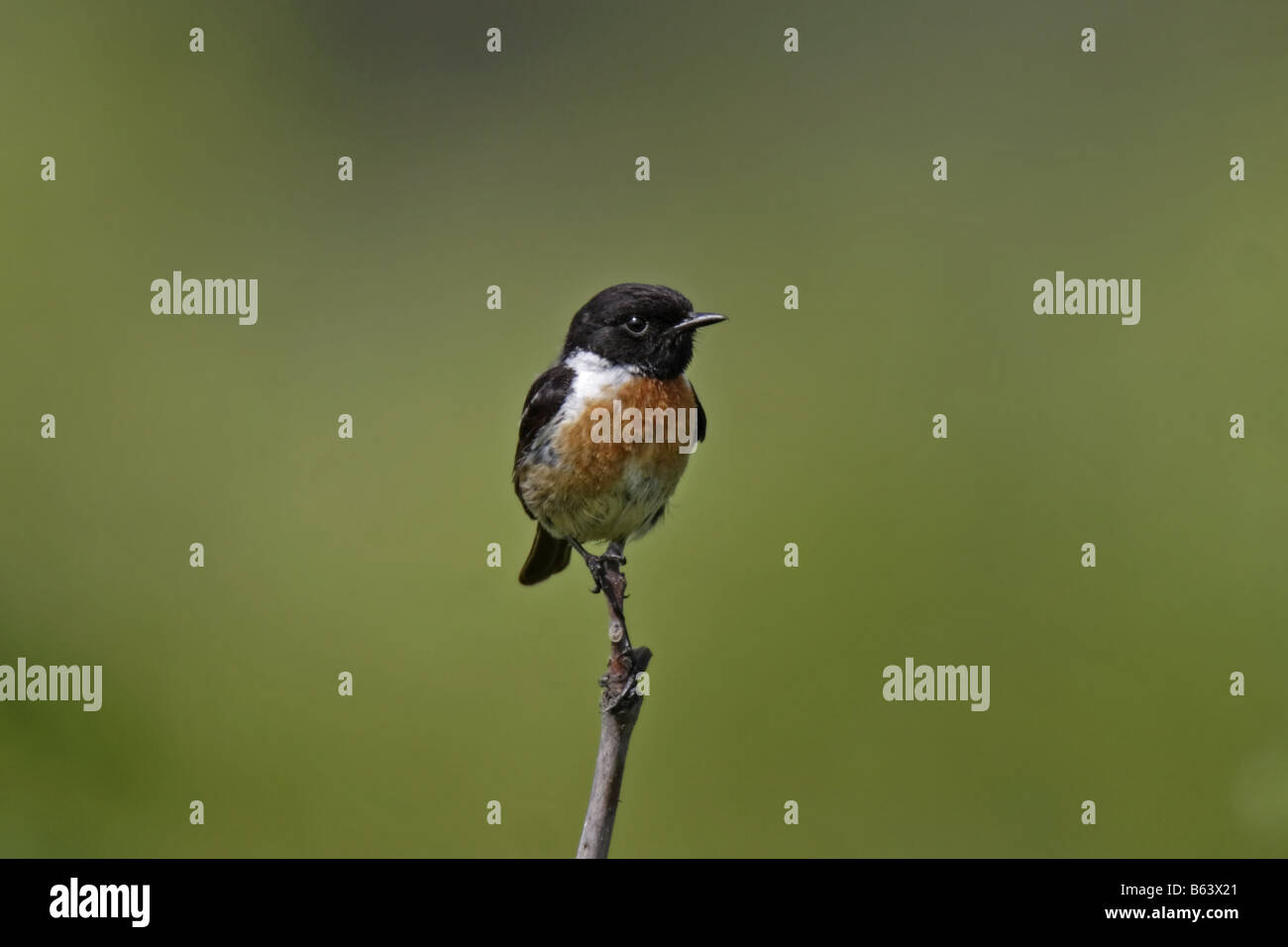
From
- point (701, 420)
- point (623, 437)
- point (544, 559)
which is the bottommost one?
point (544, 559)

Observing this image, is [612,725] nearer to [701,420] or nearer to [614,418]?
[614,418]

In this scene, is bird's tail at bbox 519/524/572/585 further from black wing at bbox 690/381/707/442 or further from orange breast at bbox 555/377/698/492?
black wing at bbox 690/381/707/442

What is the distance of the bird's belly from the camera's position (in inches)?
227

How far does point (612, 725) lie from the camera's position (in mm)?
4391

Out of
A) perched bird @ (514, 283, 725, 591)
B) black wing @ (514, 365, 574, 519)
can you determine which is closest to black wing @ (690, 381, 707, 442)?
perched bird @ (514, 283, 725, 591)

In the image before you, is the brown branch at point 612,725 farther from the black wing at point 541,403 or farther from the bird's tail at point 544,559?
the bird's tail at point 544,559

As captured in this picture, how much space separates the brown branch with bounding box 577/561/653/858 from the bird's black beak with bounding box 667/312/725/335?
123 cm

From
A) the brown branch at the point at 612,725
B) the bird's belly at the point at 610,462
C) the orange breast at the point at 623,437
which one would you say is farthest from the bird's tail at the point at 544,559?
the brown branch at the point at 612,725

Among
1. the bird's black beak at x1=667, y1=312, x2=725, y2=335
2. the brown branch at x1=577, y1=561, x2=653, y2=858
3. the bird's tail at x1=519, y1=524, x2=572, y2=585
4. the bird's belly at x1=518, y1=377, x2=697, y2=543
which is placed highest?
the bird's black beak at x1=667, y1=312, x2=725, y2=335

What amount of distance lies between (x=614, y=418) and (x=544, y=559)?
0.99m

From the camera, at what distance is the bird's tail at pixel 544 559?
6320 millimetres

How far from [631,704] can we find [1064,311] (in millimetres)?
6488

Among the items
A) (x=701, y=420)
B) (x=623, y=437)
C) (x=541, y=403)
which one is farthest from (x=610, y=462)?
(x=701, y=420)

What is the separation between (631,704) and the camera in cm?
446
